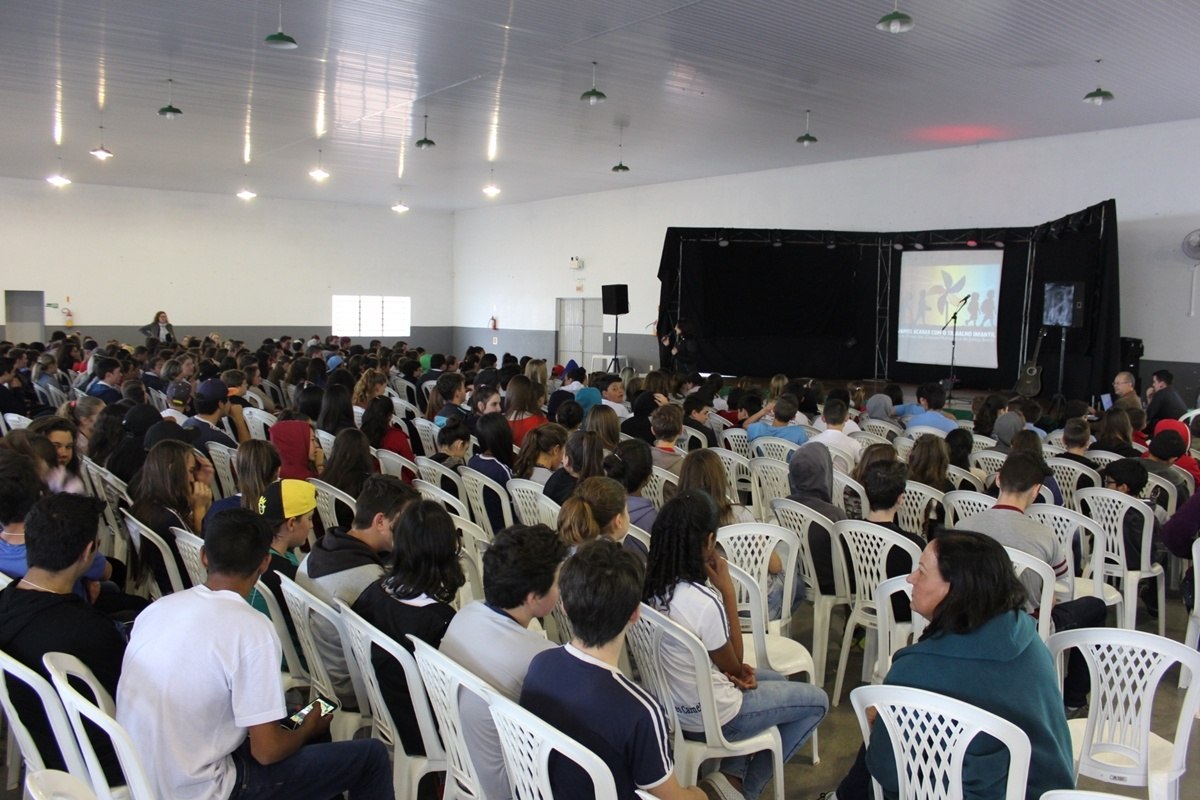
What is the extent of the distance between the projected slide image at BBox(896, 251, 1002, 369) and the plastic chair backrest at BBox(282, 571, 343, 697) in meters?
10.8

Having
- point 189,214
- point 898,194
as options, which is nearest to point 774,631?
point 898,194

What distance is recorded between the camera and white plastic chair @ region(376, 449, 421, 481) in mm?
5121

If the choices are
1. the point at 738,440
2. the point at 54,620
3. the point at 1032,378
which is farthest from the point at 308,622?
the point at 1032,378

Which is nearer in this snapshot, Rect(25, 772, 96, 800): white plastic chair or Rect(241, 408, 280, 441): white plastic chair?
Rect(25, 772, 96, 800): white plastic chair

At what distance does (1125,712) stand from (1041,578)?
826mm

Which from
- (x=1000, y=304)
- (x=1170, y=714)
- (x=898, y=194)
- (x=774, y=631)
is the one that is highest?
(x=898, y=194)

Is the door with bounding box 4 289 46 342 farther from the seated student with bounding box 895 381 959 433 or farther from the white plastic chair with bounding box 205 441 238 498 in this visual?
the seated student with bounding box 895 381 959 433

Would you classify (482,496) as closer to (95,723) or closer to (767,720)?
(767,720)

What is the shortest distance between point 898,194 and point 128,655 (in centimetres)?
1218

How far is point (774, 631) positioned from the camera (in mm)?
3500

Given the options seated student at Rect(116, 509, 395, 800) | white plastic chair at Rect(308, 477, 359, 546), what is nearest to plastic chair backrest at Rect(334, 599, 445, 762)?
seated student at Rect(116, 509, 395, 800)

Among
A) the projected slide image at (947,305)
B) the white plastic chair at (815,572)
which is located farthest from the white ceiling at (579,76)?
the white plastic chair at (815,572)

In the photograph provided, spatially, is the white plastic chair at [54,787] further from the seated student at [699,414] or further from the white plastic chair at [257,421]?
the white plastic chair at [257,421]

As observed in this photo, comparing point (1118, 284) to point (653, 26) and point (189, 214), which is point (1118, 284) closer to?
point (653, 26)
